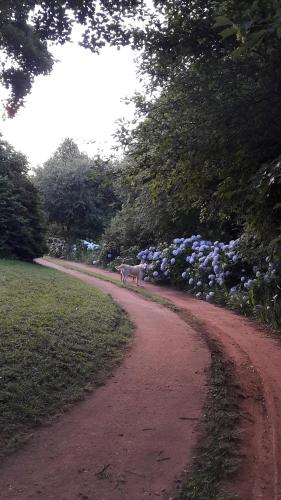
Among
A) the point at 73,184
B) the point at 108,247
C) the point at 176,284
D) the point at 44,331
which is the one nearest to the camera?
the point at 44,331

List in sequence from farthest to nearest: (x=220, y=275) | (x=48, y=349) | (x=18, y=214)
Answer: (x=18, y=214), (x=220, y=275), (x=48, y=349)

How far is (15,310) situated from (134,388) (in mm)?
3408

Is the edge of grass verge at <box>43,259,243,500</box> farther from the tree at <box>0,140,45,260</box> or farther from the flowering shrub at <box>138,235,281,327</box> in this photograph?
the tree at <box>0,140,45,260</box>

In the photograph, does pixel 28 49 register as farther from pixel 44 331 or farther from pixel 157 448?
pixel 157 448

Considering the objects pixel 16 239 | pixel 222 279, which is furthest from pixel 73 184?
pixel 222 279

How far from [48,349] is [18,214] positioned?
13.3m

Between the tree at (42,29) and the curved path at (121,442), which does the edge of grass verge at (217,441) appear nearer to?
the curved path at (121,442)

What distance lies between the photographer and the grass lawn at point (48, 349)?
4.78 metres

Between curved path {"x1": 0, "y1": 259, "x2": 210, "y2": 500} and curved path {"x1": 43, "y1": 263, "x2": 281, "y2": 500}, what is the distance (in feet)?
1.59

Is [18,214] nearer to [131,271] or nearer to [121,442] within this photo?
[131,271]

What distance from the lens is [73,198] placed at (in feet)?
92.4

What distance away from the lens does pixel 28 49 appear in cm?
739

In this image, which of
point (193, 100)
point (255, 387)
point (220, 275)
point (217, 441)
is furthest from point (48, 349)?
point (220, 275)

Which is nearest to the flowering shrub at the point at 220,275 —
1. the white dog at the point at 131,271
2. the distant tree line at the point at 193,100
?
the white dog at the point at 131,271
